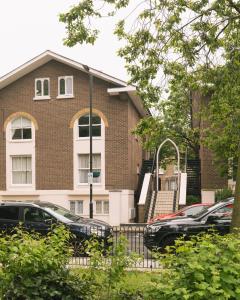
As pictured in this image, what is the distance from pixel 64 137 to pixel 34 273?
2279 cm

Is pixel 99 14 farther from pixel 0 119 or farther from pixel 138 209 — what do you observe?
pixel 0 119

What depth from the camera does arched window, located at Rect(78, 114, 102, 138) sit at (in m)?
28.3

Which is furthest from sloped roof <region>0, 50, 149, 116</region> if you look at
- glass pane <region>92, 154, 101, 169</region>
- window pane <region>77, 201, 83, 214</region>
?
window pane <region>77, 201, 83, 214</region>

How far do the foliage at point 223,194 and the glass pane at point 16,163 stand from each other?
40.4 ft

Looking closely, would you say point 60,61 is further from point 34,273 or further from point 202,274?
point 202,274

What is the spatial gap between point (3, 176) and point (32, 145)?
271cm

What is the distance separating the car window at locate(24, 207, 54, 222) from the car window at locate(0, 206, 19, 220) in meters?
0.36

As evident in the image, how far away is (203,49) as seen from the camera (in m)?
13.0

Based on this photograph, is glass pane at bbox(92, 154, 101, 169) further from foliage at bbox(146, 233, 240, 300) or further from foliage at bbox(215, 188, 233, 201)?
foliage at bbox(146, 233, 240, 300)

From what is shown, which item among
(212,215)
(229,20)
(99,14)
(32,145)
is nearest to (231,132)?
(212,215)

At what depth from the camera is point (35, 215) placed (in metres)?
14.5

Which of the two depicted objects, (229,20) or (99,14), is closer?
(99,14)

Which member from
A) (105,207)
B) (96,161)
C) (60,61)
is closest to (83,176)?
(96,161)

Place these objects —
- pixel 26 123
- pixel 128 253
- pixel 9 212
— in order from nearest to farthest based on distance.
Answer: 1. pixel 128 253
2. pixel 9 212
3. pixel 26 123
